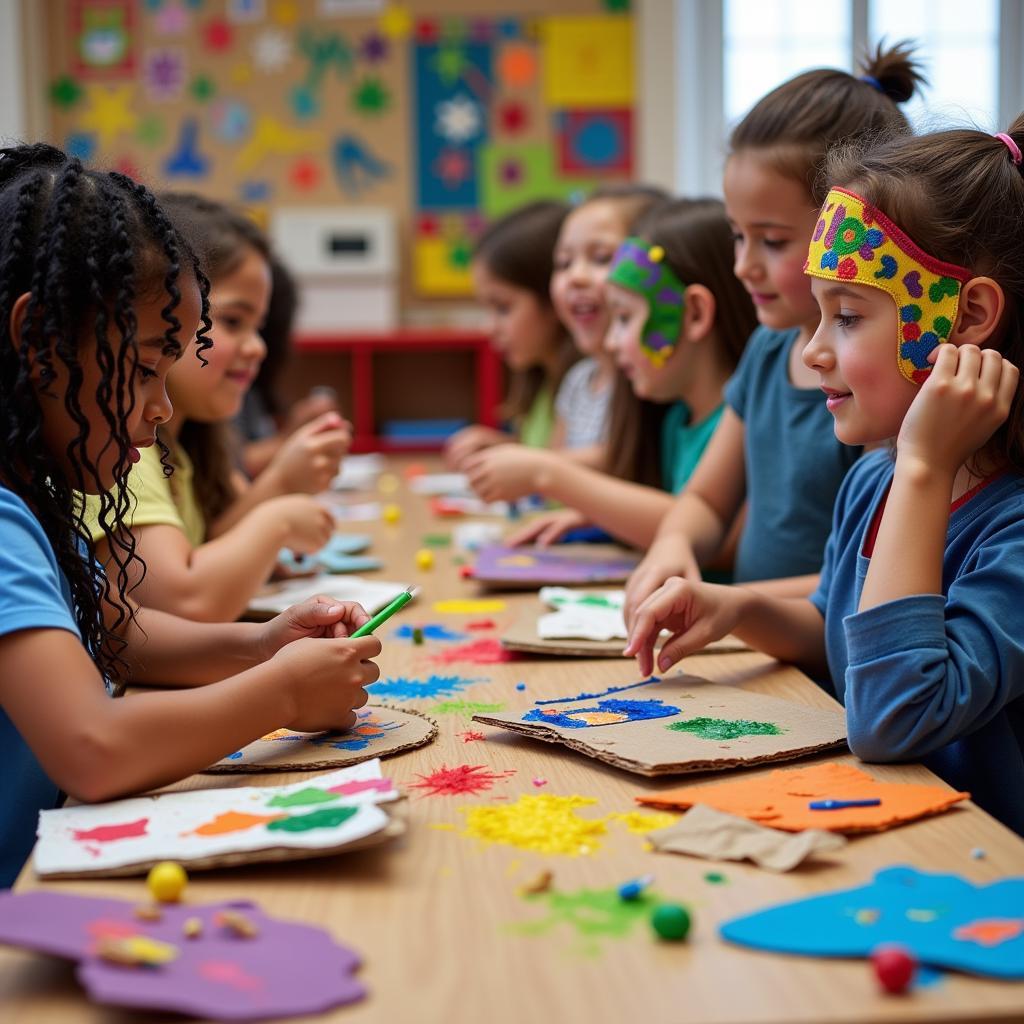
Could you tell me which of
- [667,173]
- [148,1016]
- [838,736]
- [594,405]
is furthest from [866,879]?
[667,173]

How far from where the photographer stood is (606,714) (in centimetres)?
109

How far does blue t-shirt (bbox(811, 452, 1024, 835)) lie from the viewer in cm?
95

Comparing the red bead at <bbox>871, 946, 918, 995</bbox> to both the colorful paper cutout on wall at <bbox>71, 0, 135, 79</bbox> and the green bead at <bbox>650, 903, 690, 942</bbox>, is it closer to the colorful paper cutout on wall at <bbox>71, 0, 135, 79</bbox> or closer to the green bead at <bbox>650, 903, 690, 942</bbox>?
the green bead at <bbox>650, 903, 690, 942</bbox>

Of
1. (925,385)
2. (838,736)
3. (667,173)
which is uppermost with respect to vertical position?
(667,173)

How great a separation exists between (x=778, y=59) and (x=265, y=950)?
16.5ft

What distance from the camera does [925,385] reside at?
102cm

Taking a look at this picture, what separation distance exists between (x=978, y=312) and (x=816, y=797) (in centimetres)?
46

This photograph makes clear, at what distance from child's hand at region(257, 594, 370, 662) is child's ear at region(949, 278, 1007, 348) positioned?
22.6 inches

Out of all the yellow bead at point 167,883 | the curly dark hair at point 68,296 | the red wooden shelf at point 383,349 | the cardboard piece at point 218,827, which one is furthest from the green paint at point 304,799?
the red wooden shelf at point 383,349

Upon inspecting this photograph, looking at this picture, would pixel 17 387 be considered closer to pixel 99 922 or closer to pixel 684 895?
pixel 99 922

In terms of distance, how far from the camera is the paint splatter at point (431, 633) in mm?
1481

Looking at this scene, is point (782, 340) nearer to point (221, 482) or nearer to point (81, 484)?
point (221, 482)

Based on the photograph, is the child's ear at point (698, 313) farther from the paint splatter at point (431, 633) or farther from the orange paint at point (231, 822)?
the orange paint at point (231, 822)

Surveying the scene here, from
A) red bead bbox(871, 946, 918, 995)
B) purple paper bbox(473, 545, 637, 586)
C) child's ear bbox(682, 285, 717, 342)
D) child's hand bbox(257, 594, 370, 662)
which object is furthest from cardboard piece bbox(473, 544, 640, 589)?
red bead bbox(871, 946, 918, 995)
